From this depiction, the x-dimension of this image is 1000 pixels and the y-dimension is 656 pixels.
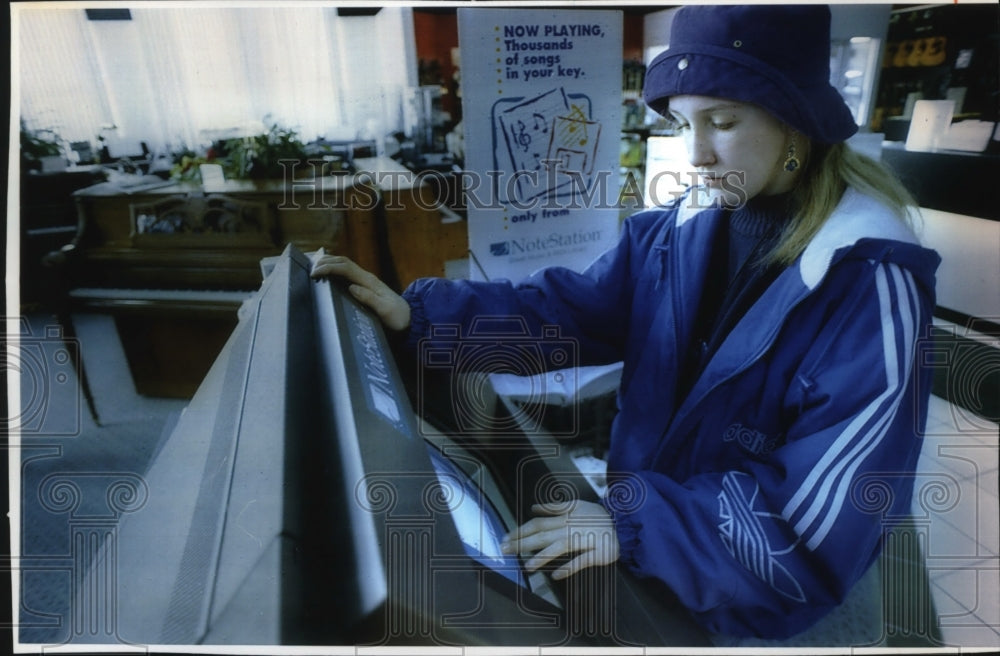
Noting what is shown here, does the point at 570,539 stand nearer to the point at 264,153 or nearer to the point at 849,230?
the point at 849,230

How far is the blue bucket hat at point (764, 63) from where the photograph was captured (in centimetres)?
83

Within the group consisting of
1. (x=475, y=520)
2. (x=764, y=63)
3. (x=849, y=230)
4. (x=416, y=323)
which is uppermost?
(x=764, y=63)

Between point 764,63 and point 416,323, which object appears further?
point 416,323

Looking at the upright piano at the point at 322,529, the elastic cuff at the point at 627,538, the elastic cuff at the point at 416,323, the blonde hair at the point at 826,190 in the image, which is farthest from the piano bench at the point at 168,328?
the blonde hair at the point at 826,190

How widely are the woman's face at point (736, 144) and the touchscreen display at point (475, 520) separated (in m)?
0.65

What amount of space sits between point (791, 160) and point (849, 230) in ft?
0.45

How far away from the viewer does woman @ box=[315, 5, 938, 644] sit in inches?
32.6

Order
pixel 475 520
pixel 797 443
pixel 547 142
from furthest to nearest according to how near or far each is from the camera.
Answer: pixel 547 142 → pixel 475 520 → pixel 797 443

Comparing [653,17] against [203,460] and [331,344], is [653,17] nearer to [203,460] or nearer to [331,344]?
[331,344]

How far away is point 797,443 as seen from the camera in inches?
33.3

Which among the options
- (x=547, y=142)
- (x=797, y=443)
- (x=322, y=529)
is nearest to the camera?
(x=322, y=529)

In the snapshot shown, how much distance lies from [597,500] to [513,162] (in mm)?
652

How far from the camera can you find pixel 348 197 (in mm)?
1075

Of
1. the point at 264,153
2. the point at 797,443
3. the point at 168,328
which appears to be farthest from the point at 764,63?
the point at 168,328
